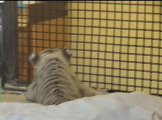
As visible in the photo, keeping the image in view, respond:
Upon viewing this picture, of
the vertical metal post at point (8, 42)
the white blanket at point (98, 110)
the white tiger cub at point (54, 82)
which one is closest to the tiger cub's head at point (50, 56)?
the white tiger cub at point (54, 82)

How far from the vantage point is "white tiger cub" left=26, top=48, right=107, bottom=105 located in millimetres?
1272

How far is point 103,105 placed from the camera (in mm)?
917

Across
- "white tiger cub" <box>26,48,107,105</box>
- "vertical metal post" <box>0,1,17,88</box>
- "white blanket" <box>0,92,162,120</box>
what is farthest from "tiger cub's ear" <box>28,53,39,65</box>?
"white blanket" <box>0,92,162,120</box>

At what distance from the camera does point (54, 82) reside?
1.32 meters

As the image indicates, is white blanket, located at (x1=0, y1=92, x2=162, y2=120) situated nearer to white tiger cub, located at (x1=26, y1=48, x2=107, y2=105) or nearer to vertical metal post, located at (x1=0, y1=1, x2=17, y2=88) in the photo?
white tiger cub, located at (x1=26, y1=48, x2=107, y2=105)

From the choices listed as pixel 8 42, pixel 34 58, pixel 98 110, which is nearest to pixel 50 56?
pixel 34 58

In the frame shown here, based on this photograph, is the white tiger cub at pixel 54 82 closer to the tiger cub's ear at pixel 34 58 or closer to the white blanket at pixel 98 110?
the tiger cub's ear at pixel 34 58

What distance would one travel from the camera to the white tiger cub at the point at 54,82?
1.27m

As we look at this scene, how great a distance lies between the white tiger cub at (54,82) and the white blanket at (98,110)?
0.95ft

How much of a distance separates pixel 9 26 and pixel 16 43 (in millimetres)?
89

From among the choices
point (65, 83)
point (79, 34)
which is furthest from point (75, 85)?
point (79, 34)

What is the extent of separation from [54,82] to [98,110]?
46cm

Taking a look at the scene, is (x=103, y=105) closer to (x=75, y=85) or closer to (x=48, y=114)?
(x=48, y=114)

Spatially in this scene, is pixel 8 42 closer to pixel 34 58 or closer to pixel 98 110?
pixel 34 58
